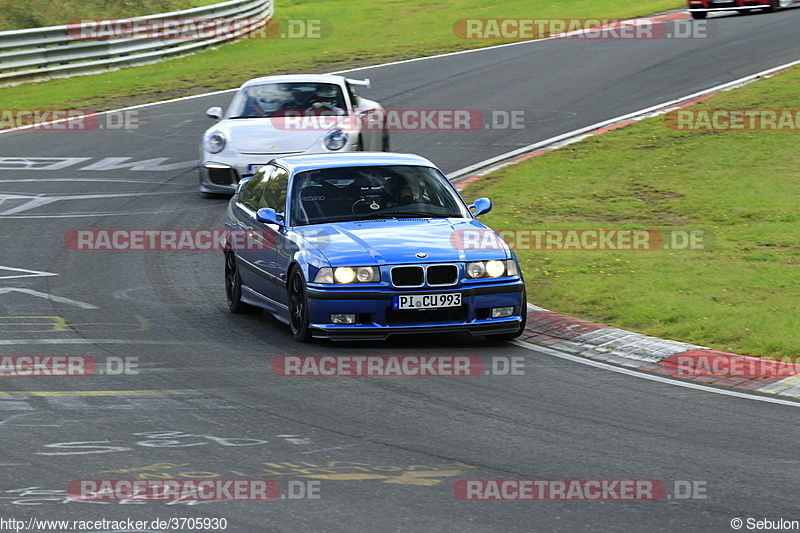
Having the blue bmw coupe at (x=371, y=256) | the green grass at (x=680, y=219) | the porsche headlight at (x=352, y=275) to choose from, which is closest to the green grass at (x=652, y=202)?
the green grass at (x=680, y=219)

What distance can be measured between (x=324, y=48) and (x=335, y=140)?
50.6ft

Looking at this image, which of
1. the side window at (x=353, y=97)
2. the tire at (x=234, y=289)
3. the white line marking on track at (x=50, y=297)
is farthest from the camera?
the side window at (x=353, y=97)

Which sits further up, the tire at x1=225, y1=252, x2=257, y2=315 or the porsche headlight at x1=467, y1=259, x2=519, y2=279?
the porsche headlight at x1=467, y1=259, x2=519, y2=279

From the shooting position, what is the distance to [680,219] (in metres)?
15.0

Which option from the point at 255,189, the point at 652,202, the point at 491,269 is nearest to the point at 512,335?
the point at 491,269

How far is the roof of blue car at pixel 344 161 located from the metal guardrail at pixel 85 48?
55.4 ft

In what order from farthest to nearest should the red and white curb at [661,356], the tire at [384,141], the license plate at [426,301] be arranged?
the tire at [384,141], the license plate at [426,301], the red and white curb at [661,356]

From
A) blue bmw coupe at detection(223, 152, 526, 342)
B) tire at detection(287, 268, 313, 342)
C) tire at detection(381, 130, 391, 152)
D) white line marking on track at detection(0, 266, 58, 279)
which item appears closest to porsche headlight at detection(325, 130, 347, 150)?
tire at detection(381, 130, 391, 152)

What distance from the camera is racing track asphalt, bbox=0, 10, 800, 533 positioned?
6129 mm

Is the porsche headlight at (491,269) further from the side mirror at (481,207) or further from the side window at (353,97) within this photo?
the side window at (353,97)

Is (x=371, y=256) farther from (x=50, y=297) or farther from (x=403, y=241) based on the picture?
(x=50, y=297)

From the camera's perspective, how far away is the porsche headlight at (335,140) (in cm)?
1659

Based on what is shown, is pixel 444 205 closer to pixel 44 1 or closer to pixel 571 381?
pixel 571 381

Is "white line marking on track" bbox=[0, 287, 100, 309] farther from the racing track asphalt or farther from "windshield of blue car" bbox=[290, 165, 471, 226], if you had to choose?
"windshield of blue car" bbox=[290, 165, 471, 226]
